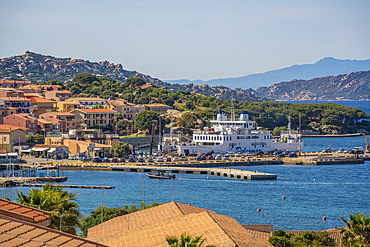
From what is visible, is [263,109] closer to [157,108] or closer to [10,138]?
[157,108]

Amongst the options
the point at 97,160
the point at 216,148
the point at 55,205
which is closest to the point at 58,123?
the point at 97,160

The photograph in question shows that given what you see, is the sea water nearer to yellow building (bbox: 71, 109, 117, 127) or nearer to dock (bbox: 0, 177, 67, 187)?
dock (bbox: 0, 177, 67, 187)

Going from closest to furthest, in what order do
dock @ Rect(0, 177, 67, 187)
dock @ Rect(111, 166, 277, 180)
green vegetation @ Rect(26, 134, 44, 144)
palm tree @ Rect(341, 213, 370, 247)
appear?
1. palm tree @ Rect(341, 213, 370, 247)
2. dock @ Rect(0, 177, 67, 187)
3. dock @ Rect(111, 166, 277, 180)
4. green vegetation @ Rect(26, 134, 44, 144)

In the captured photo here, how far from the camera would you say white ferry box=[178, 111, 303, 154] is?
71.5 meters

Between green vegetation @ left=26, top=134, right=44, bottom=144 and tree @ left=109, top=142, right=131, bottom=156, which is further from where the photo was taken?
green vegetation @ left=26, top=134, right=44, bottom=144

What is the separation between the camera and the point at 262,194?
41.4 meters

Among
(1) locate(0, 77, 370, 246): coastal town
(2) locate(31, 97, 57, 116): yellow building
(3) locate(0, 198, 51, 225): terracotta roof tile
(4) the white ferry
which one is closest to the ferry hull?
(4) the white ferry

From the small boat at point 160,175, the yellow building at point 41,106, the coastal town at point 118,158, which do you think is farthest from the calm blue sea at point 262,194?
the yellow building at point 41,106

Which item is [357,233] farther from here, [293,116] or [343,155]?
[293,116]

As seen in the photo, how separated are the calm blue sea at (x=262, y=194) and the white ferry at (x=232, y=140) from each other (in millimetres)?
15784

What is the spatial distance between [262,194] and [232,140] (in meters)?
31.4

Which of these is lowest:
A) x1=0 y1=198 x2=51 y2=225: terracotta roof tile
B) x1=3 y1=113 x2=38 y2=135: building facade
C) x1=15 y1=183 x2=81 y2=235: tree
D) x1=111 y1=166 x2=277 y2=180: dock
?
x1=111 y1=166 x2=277 y2=180: dock

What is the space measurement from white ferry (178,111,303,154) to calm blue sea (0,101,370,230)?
15784 millimetres

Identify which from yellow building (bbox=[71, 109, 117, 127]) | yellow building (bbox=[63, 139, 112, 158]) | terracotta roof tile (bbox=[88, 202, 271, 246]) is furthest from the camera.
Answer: yellow building (bbox=[71, 109, 117, 127])
